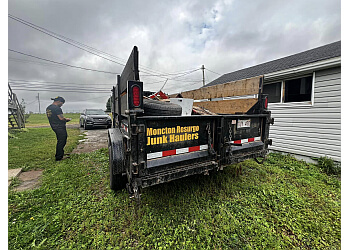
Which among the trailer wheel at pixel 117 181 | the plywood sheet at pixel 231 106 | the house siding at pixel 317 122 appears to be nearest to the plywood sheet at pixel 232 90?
the plywood sheet at pixel 231 106

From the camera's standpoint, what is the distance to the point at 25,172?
368 cm

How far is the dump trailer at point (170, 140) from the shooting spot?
170cm

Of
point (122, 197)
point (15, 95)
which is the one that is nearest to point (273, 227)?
point (122, 197)

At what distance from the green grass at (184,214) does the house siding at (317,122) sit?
1546 mm

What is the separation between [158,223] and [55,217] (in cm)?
151

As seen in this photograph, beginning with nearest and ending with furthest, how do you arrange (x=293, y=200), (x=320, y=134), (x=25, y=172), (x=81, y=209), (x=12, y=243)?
(x=12, y=243)
(x=81, y=209)
(x=293, y=200)
(x=25, y=172)
(x=320, y=134)

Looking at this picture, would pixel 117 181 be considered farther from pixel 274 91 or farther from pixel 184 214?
pixel 274 91

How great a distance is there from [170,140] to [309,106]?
17.2 ft

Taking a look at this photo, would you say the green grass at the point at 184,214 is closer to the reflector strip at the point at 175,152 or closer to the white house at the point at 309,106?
the reflector strip at the point at 175,152

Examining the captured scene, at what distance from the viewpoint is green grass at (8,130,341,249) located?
1.75 metres

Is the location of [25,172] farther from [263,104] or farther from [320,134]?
[320,134]

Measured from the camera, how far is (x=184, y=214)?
2156mm

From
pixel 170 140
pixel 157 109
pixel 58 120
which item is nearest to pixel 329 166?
pixel 170 140

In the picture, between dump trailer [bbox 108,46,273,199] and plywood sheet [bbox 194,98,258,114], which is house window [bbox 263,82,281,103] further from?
dump trailer [bbox 108,46,273,199]
